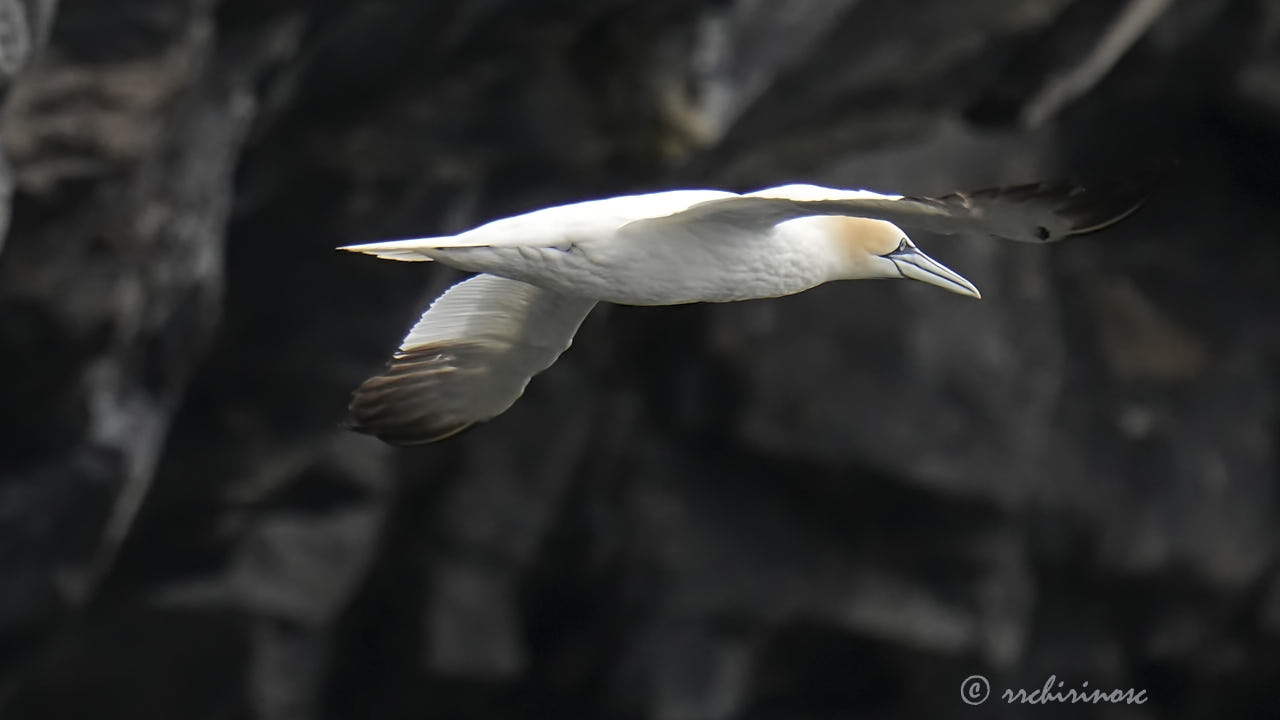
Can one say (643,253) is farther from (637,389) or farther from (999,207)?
(637,389)

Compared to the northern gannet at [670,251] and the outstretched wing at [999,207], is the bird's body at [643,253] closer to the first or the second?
the northern gannet at [670,251]

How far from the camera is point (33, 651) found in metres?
6.90

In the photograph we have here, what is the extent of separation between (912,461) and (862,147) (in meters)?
1.60

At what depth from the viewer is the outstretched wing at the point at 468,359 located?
500 centimetres

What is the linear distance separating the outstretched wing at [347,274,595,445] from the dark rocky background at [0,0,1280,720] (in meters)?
1.71

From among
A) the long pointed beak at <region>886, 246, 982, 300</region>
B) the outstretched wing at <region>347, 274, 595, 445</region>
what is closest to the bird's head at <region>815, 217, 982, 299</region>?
the long pointed beak at <region>886, 246, 982, 300</region>

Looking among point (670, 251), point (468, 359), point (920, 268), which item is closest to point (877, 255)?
point (920, 268)

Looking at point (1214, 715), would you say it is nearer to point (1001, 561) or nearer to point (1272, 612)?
point (1272, 612)

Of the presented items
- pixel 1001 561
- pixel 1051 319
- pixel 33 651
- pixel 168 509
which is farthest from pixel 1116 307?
pixel 33 651

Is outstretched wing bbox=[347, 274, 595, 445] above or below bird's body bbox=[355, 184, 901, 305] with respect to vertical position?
below

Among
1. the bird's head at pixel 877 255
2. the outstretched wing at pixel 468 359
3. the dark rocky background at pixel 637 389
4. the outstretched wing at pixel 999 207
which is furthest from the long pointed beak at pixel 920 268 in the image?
the dark rocky background at pixel 637 389

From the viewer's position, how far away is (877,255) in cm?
452

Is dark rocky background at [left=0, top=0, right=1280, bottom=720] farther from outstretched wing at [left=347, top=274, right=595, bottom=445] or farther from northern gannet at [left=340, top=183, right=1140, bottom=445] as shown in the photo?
northern gannet at [left=340, top=183, right=1140, bottom=445]

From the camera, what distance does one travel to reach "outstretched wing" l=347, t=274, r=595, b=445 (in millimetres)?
5004
